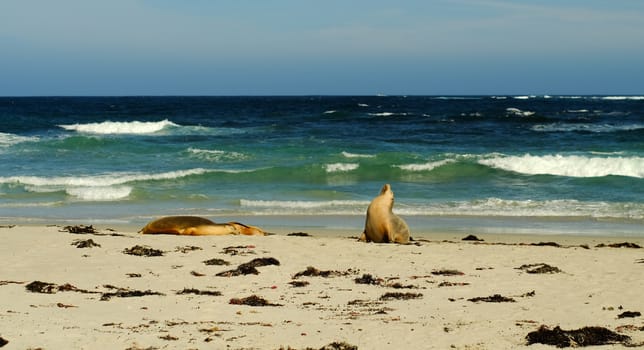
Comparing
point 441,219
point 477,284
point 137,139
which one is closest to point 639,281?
point 477,284

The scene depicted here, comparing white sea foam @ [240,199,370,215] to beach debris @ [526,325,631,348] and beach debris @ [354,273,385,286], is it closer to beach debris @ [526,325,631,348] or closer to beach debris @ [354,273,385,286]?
beach debris @ [354,273,385,286]

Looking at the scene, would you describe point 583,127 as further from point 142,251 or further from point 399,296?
point 399,296

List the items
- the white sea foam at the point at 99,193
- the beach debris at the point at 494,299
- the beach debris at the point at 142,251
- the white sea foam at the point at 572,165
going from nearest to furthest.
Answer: the beach debris at the point at 494,299 → the beach debris at the point at 142,251 → the white sea foam at the point at 99,193 → the white sea foam at the point at 572,165

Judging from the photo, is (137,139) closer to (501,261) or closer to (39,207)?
(39,207)

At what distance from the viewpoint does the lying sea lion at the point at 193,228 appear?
1368 cm

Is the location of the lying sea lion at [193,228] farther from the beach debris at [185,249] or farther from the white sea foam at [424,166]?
the white sea foam at [424,166]

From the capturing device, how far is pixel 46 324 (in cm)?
693

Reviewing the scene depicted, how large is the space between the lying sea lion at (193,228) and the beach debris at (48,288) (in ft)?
16.1

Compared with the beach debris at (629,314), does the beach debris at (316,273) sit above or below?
below

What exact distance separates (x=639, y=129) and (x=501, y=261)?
3075 cm

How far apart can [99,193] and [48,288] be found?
12.3 metres

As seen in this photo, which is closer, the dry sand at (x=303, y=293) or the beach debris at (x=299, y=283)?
the dry sand at (x=303, y=293)

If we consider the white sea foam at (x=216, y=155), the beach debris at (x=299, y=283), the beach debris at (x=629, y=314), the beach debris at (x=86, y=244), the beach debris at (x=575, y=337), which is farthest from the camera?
the white sea foam at (x=216, y=155)

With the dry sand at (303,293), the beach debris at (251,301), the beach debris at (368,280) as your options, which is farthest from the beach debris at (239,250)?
the beach debris at (251,301)
